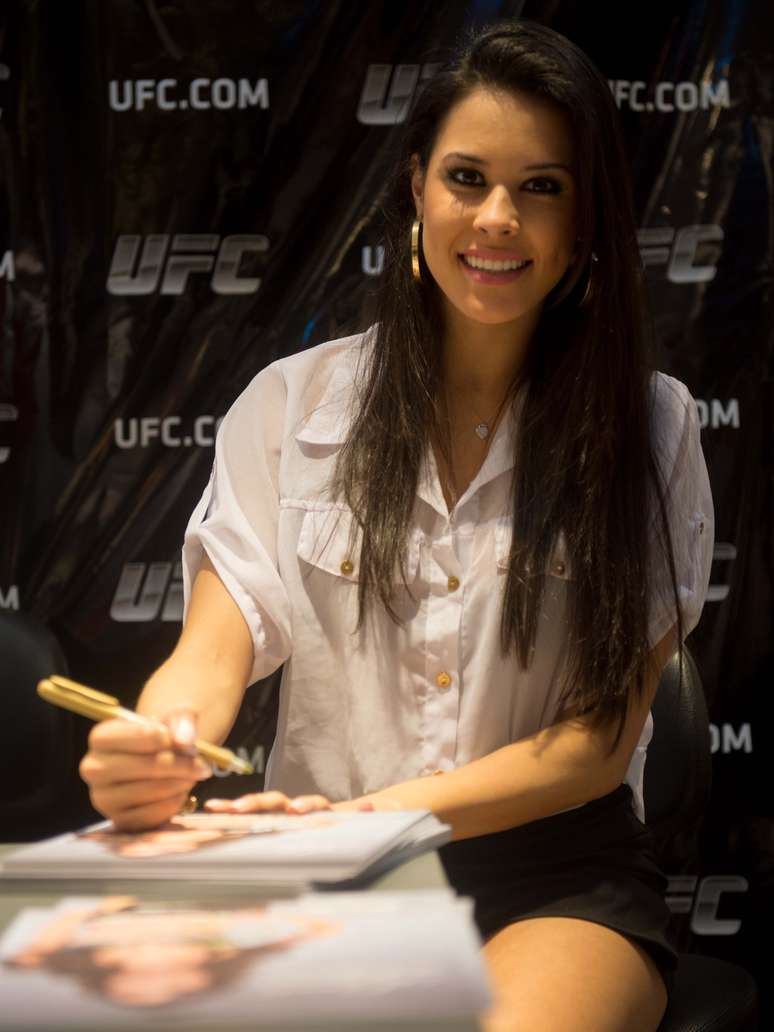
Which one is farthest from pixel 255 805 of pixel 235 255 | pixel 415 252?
pixel 235 255

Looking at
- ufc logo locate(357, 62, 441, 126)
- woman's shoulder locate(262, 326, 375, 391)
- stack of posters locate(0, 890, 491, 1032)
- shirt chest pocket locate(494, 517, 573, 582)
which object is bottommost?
shirt chest pocket locate(494, 517, 573, 582)

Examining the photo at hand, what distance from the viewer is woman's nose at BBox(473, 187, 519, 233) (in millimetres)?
1896

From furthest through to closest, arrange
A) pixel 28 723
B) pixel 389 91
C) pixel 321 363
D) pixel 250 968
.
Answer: pixel 389 91 → pixel 28 723 → pixel 321 363 → pixel 250 968

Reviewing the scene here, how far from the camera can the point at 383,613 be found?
192cm

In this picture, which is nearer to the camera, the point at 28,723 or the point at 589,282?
the point at 589,282

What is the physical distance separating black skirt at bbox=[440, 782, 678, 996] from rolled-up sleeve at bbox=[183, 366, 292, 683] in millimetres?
386

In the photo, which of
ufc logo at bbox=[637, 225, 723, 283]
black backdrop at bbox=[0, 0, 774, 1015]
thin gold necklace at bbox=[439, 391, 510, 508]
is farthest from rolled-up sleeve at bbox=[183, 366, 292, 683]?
ufc logo at bbox=[637, 225, 723, 283]

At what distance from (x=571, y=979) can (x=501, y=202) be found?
104 cm

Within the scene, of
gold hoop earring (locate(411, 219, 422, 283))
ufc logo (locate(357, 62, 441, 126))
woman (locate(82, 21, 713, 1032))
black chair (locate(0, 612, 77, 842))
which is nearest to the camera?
woman (locate(82, 21, 713, 1032))

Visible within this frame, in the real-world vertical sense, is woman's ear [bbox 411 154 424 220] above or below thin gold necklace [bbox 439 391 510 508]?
above

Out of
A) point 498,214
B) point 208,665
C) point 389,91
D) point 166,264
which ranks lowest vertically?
point 208,665

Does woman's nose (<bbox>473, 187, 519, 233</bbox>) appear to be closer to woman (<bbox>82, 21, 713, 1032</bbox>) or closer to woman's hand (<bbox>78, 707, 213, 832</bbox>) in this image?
woman (<bbox>82, 21, 713, 1032</bbox>)

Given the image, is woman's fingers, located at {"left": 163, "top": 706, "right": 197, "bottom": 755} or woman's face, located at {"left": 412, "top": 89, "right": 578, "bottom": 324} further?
woman's face, located at {"left": 412, "top": 89, "right": 578, "bottom": 324}

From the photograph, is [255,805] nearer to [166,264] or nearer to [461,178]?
[461,178]
